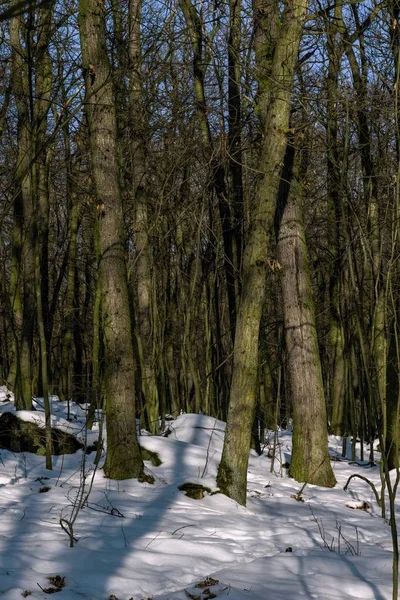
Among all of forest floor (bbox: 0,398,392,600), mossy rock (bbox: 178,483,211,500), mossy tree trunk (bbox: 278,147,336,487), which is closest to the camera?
forest floor (bbox: 0,398,392,600)

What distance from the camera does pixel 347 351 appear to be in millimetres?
14648

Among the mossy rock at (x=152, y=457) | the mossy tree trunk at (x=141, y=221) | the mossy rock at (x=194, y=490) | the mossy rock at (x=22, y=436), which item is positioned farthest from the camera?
the mossy tree trunk at (x=141, y=221)

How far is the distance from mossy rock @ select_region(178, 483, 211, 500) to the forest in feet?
0.65

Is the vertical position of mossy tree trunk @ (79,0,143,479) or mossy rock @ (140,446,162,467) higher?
mossy tree trunk @ (79,0,143,479)

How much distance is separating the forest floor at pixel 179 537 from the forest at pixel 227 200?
21.2 inches

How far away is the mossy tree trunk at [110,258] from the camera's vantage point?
6.70 metres

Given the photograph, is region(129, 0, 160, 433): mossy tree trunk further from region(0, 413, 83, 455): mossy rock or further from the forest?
region(0, 413, 83, 455): mossy rock

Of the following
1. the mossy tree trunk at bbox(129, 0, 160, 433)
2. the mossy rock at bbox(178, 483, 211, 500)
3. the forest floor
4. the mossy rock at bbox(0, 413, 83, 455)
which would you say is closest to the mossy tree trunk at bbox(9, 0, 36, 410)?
the mossy rock at bbox(0, 413, 83, 455)

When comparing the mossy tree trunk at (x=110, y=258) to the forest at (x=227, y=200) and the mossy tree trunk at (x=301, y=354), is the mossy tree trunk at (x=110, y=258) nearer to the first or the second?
the forest at (x=227, y=200)

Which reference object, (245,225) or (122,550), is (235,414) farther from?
(245,225)

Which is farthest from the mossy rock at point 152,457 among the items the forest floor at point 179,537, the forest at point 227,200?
the forest at point 227,200

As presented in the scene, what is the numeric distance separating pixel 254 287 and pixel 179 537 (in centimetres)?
262

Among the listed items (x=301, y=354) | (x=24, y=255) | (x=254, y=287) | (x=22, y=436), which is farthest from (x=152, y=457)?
(x=24, y=255)

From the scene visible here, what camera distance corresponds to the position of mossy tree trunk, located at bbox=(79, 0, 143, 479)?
6.70 m
